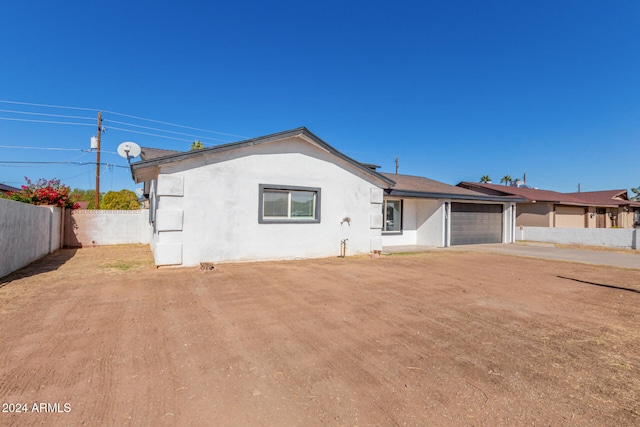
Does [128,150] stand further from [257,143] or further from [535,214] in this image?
[535,214]

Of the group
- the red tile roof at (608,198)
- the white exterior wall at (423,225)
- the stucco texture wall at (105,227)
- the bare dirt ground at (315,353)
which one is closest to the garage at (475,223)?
the white exterior wall at (423,225)

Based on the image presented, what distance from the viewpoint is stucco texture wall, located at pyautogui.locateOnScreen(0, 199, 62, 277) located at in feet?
22.7

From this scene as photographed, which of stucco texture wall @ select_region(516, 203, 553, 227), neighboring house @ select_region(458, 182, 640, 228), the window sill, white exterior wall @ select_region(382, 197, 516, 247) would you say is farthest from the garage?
the window sill

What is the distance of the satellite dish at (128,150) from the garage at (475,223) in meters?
15.4

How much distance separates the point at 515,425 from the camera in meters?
2.28

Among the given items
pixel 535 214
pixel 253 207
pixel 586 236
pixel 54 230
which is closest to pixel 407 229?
pixel 253 207

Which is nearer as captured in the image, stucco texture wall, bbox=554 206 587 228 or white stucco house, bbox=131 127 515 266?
white stucco house, bbox=131 127 515 266

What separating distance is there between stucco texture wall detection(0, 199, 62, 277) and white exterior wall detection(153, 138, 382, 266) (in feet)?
9.86

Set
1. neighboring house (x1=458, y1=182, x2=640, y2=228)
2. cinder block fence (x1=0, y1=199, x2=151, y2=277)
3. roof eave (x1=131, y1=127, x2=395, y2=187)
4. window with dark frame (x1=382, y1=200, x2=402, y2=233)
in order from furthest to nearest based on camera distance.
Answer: neighboring house (x1=458, y1=182, x2=640, y2=228) < window with dark frame (x1=382, y1=200, x2=402, y2=233) < roof eave (x1=131, y1=127, x2=395, y2=187) < cinder block fence (x1=0, y1=199, x2=151, y2=277)

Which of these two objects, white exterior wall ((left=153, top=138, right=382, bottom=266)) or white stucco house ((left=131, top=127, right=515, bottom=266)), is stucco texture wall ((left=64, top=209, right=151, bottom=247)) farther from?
white exterior wall ((left=153, top=138, right=382, bottom=266))

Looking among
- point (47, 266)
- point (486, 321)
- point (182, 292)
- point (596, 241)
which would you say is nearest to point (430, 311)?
point (486, 321)

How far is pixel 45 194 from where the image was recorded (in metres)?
12.9

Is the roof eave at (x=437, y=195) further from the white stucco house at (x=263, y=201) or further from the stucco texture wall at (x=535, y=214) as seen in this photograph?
the stucco texture wall at (x=535, y=214)

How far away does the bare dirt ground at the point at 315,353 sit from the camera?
2434mm
